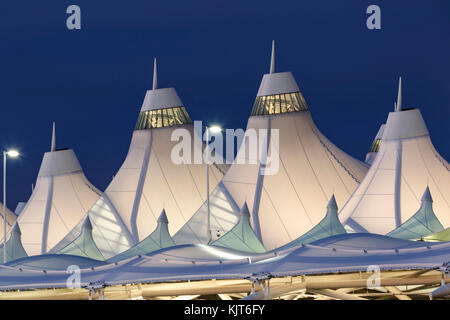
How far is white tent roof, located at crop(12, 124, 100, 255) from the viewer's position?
75.3 m

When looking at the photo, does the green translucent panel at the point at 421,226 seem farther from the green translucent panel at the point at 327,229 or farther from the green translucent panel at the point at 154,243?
the green translucent panel at the point at 154,243

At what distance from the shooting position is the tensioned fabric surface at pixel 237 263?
39344 millimetres

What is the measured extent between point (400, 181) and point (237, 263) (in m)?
22.1

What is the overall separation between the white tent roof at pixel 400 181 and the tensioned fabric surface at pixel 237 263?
14.4 m

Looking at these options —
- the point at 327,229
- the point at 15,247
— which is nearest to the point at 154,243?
the point at 15,247

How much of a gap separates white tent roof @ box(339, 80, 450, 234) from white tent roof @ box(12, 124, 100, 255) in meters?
20.7

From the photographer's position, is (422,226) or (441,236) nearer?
(441,236)

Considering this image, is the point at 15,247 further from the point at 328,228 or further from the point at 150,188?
the point at 328,228

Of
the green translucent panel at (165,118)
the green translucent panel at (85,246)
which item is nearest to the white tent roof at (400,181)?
the green translucent panel at (85,246)

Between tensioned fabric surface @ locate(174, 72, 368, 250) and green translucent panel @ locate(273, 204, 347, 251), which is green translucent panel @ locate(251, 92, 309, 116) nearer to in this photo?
tensioned fabric surface @ locate(174, 72, 368, 250)

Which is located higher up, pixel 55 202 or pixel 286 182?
pixel 286 182

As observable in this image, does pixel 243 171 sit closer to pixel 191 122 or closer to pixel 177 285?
pixel 191 122

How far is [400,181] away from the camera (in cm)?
6366

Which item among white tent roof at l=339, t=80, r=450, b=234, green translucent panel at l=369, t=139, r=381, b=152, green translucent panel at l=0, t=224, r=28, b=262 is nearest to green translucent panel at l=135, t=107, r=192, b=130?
green translucent panel at l=0, t=224, r=28, b=262
